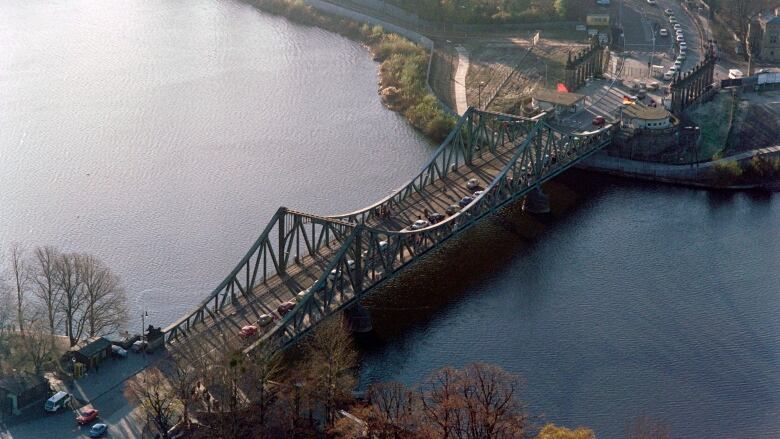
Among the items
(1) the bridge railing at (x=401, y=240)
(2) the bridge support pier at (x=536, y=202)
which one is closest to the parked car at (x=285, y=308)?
(1) the bridge railing at (x=401, y=240)

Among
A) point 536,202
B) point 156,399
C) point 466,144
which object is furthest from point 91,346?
point 466,144

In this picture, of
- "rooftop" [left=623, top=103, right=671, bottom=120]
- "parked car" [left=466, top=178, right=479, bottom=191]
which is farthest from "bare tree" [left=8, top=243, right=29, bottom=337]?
"rooftop" [left=623, top=103, right=671, bottom=120]

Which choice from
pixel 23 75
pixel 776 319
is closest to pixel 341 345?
pixel 776 319

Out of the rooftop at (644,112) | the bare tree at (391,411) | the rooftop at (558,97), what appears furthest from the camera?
the rooftop at (558,97)

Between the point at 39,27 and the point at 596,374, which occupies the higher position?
the point at 39,27

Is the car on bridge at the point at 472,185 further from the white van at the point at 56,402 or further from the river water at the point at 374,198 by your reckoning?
the white van at the point at 56,402

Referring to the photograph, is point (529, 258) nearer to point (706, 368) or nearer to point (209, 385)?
point (706, 368)
